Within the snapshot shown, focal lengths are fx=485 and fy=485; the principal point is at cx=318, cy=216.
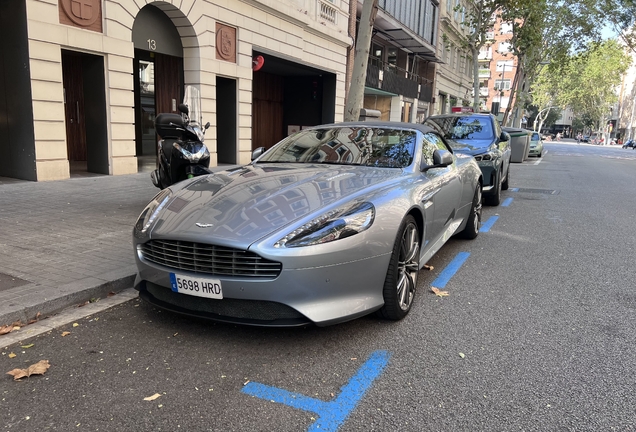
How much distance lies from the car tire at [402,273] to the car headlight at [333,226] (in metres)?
0.35

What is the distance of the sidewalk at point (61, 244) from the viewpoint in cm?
384

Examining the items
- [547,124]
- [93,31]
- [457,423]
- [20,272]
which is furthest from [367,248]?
[547,124]

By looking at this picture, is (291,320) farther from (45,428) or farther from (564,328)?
(564,328)

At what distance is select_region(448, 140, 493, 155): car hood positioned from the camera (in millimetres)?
8719

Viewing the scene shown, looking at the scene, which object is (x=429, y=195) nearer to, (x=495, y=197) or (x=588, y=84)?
(x=495, y=197)

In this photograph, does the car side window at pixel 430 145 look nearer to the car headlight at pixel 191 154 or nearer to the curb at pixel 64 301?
the curb at pixel 64 301

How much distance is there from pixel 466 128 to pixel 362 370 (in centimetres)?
779

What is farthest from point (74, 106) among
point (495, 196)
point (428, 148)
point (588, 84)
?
point (588, 84)

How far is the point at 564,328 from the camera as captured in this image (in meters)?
3.65

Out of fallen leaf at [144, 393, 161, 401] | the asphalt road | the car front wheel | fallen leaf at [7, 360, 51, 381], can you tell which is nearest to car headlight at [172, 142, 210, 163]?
the asphalt road

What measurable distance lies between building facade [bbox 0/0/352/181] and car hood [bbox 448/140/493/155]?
697 centimetres

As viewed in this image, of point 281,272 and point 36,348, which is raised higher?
point 281,272

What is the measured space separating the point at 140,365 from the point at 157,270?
633 millimetres

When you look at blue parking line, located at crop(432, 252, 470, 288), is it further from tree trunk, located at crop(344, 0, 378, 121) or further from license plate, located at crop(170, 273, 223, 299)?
tree trunk, located at crop(344, 0, 378, 121)
